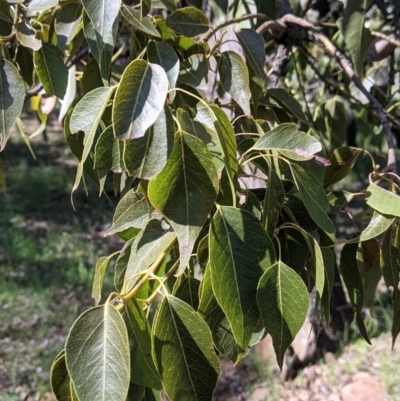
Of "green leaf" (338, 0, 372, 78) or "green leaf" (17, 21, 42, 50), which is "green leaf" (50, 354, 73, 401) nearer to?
"green leaf" (17, 21, 42, 50)

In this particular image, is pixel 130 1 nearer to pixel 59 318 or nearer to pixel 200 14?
pixel 200 14

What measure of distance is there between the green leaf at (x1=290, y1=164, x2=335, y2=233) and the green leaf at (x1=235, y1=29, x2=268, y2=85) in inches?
7.3

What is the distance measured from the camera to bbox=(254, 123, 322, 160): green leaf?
455 millimetres

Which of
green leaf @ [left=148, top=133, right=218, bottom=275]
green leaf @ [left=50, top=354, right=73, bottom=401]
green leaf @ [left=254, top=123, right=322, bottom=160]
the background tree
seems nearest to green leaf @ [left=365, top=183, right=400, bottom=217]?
the background tree

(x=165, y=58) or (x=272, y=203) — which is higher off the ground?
(x=165, y=58)

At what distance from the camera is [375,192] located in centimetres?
52

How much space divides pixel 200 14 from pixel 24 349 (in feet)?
6.29

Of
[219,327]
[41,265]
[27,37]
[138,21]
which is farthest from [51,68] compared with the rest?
[41,265]

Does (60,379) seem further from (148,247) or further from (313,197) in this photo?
(313,197)

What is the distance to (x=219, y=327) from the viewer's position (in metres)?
0.45

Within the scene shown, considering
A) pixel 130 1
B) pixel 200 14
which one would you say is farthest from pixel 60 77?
pixel 130 1

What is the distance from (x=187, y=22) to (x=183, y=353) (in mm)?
384

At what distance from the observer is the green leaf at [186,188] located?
0.38 meters

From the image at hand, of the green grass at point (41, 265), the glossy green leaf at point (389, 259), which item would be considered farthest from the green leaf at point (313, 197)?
the green grass at point (41, 265)
